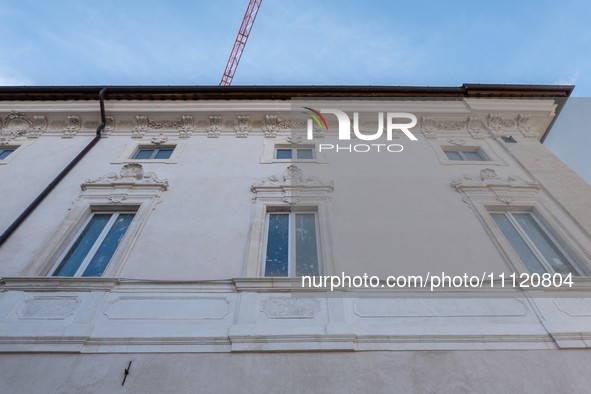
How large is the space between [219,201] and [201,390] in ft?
13.6

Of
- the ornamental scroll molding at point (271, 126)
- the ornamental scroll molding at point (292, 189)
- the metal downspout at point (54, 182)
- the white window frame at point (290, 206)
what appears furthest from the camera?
the ornamental scroll molding at point (271, 126)

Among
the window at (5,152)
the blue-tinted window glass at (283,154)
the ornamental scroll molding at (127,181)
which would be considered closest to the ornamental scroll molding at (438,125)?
the blue-tinted window glass at (283,154)

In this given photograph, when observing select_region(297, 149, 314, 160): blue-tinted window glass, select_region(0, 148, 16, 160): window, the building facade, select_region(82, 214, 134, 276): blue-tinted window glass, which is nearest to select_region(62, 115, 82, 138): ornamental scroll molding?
the building facade

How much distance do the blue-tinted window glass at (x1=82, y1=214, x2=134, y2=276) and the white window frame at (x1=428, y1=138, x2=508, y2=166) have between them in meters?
7.69

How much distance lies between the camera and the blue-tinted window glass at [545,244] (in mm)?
6730

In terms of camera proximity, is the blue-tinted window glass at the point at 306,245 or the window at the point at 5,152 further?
the window at the point at 5,152

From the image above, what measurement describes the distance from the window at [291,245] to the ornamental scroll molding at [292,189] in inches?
14.6

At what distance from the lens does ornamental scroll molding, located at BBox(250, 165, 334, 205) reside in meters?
8.00

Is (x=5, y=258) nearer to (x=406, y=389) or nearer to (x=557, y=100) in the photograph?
(x=406, y=389)

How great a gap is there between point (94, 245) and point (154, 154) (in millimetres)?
3808

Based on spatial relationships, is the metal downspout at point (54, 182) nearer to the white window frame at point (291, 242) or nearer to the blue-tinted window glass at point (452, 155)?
the white window frame at point (291, 242)

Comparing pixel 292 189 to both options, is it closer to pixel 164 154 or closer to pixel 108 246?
pixel 108 246

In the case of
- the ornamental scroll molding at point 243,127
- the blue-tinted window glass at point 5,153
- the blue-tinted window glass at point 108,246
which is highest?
the ornamental scroll molding at point 243,127

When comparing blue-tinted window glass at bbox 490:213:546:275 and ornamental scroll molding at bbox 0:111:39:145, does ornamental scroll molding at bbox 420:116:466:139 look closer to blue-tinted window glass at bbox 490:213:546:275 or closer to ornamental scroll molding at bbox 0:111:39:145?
blue-tinted window glass at bbox 490:213:546:275
